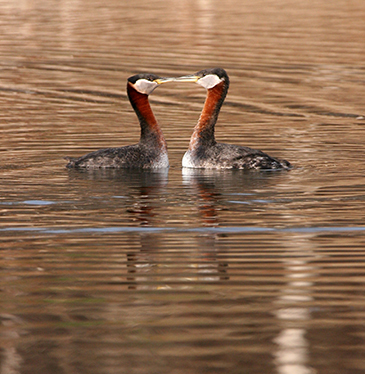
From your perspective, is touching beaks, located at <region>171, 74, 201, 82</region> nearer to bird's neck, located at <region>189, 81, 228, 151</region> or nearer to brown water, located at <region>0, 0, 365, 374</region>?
bird's neck, located at <region>189, 81, 228, 151</region>

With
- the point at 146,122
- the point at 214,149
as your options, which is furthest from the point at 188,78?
the point at 214,149

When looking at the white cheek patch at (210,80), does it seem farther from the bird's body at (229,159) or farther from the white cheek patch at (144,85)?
the bird's body at (229,159)

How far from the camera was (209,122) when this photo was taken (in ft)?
51.4

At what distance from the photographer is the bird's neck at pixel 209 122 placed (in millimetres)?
15414

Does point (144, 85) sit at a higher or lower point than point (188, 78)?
lower

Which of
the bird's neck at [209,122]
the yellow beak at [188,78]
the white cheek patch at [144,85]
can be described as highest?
the yellow beak at [188,78]

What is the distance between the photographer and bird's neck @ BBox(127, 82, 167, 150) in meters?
15.3

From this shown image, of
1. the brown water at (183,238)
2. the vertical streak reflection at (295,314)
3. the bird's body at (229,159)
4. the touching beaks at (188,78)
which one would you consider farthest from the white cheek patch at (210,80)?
the vertical streak reflection at (295,314)

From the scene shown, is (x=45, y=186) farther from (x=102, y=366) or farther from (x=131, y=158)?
(x=102, y=366)

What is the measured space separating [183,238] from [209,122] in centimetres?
624

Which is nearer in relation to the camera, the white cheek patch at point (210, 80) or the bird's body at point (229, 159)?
the bird's body at point (229, 159)

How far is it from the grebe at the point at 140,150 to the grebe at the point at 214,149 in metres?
0.55

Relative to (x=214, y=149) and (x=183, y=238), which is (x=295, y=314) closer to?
(x=183, y=238)

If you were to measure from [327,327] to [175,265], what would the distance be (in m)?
2.14
